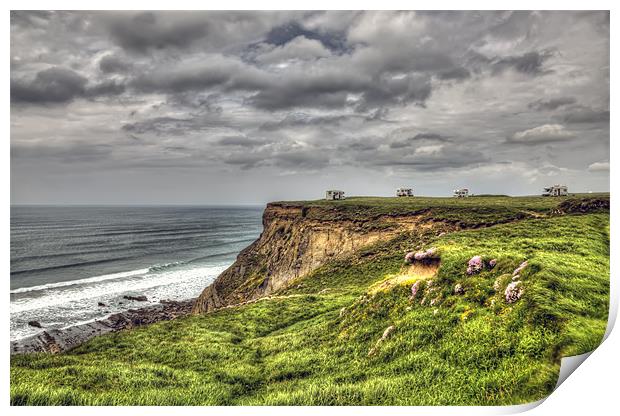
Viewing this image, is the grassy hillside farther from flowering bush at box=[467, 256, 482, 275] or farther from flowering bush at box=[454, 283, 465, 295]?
flowering bush at box=[467, 256, 482, 275]

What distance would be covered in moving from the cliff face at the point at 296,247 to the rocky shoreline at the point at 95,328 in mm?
2934

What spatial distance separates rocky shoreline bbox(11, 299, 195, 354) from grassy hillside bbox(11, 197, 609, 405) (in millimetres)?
12141

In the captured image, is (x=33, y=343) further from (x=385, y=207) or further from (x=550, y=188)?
(x=550, y=188)

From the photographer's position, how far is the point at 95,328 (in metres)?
29.7

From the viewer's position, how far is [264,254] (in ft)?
145

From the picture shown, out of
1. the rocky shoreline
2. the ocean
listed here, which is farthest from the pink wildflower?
the ocean

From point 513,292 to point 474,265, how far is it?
1.79 m

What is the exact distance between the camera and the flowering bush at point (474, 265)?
9828mm

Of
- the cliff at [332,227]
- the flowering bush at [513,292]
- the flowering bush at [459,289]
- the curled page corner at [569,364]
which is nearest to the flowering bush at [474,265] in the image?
the flowering bush at [459,289]

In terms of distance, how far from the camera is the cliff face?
32.4 metres

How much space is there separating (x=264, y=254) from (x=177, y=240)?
50582 millimetres

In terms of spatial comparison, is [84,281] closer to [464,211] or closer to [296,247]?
[296,247]

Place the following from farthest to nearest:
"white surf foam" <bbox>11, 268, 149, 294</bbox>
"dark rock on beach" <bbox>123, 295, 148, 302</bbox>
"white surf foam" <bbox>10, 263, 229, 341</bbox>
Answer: "dark rock on beach" <bbox>123, 295, 148, 302</bbox> < "white surf foam" <bbox>11, 268, 149, 294</bbox> < "white surf foam" <bbox>10, 263, 229, 341</bbox>

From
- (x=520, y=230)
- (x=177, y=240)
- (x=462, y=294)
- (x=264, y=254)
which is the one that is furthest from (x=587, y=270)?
(x=177, y=240)
